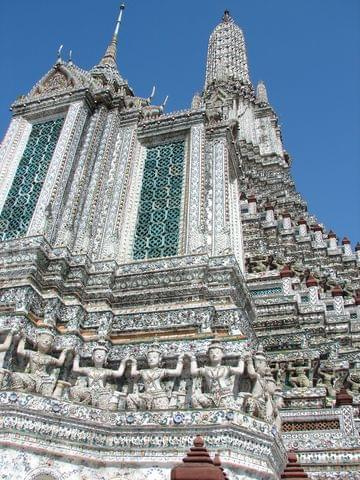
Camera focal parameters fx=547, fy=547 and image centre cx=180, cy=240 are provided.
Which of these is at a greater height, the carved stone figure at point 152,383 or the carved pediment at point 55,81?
the carved pediment at point 55,81

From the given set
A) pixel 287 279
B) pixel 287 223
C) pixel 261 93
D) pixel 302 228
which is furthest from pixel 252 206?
pixel 261 93

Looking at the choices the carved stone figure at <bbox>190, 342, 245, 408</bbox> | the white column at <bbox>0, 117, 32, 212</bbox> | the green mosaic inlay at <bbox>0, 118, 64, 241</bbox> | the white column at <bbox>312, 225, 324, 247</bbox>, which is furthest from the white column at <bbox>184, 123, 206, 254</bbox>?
the white column at <bbox>312, 225, 324, 247</bbox>

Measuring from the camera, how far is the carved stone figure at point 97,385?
8.66 metres

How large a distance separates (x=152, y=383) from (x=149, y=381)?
0.07m

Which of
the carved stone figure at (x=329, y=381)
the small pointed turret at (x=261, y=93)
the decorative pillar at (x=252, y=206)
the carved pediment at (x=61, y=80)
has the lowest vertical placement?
the carved stone figure at (x=329, y=381)

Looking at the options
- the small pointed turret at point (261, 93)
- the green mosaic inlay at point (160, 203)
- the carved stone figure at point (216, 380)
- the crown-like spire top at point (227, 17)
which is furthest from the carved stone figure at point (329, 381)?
the crown-like spire top at point (227, 17)

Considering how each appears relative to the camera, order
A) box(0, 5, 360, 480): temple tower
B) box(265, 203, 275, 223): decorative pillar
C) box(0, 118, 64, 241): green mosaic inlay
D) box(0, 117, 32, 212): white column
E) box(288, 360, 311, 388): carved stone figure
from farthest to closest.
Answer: box(265, 203, 275, 223): decorative pillar
box(0, 117, 32, 212): white column
box(0, 118, 64, 241): green mosaic inlay
box(288, 360, 311, 388): carved stone figure
box(0, 5, 360, 480): temple tower

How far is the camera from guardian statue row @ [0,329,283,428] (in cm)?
837

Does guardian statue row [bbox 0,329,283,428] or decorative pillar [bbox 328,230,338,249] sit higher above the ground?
decorative pillar [bbox 328,230,338,249]

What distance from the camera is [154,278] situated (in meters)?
11.4

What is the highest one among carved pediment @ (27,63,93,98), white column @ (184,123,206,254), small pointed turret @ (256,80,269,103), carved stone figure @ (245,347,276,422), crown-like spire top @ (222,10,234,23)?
crown-like spire top @ (222,10,234,23)

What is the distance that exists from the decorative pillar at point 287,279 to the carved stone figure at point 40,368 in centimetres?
793

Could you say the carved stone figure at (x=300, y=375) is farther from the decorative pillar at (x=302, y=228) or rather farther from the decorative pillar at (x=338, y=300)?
the decorative pillar at (x=302, y=228)

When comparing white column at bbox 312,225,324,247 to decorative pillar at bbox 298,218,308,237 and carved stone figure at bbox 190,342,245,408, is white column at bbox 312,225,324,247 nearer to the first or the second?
decorative pillar at bbox 298,218,308,237
